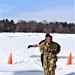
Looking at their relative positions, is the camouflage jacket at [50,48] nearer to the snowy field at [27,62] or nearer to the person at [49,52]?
the person at [49,52]

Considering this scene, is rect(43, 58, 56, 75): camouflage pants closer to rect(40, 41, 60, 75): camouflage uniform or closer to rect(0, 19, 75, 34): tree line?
rect(40, 41, 60, 75): camouflage uniform

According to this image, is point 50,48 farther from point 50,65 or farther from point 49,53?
point 50,65

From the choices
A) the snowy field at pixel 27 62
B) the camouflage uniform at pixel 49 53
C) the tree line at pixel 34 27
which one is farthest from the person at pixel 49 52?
the tree line at pixel 34 27

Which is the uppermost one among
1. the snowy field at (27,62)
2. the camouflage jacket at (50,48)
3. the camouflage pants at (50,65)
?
the camouflage jacket at (50,48)

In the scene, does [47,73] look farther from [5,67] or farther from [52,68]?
[5,67]

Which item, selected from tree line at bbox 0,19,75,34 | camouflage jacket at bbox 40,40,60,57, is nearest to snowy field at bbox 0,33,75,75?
camouflage jacket at bbox 40,40,60,57

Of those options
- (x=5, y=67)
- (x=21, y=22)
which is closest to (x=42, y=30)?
(x=21, y=22)

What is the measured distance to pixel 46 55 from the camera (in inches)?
313

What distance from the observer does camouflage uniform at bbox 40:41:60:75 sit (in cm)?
788

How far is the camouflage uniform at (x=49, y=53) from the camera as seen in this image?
25.8 feet

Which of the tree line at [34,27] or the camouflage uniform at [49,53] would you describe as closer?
the camouflage uniform at [49,53]

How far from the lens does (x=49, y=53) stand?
7.93 meters

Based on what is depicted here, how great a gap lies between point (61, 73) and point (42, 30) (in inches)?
4400

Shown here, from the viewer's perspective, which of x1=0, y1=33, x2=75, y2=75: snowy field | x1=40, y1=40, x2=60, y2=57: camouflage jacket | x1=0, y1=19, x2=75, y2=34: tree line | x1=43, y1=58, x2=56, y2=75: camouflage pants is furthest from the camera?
x1=0, y1=19, x2=75, y2=34: tree line
